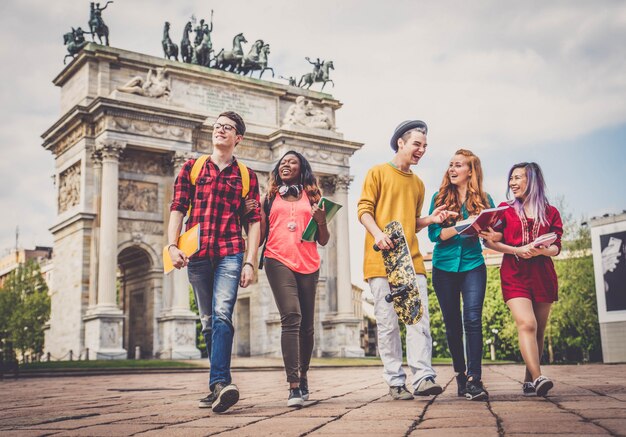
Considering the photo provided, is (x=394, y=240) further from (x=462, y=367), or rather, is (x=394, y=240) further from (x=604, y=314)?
(x=604, y=314)

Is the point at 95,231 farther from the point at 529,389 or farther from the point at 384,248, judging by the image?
the point at 529,389

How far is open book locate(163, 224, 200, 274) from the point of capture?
253 inches

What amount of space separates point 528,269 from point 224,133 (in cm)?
305

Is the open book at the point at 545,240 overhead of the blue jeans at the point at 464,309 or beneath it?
overhead

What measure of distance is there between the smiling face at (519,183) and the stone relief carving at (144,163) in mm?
25922

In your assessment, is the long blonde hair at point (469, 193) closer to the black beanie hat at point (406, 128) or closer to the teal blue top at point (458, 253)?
the teal blue top at point (458, 253)

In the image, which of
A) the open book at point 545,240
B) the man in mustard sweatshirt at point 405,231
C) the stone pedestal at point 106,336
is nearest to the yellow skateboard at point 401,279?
the man in mustard sweatshirt at point 405,231

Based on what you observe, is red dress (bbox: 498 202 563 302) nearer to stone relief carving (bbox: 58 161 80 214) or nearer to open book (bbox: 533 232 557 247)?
open book (bbox: 533 232 557 247)

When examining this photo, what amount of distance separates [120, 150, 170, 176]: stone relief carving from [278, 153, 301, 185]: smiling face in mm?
25260

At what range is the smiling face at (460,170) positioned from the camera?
7359 mm

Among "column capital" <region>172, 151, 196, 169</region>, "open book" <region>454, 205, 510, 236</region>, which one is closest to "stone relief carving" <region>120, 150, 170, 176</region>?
"column capital" <region>172, 151, 196, 169</region>

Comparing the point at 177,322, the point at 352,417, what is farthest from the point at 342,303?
the point at 352,417

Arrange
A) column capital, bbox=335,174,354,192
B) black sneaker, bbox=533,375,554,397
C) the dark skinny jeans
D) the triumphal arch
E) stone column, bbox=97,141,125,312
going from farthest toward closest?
1. column capital, bbox=335,174,354,192
2. the triumphal arch
3. stone column, bbox=97,141,125,312
4. the dark skinny jeans
5. black sneaker, bbox=533,375,554,397

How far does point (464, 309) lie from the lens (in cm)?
696
